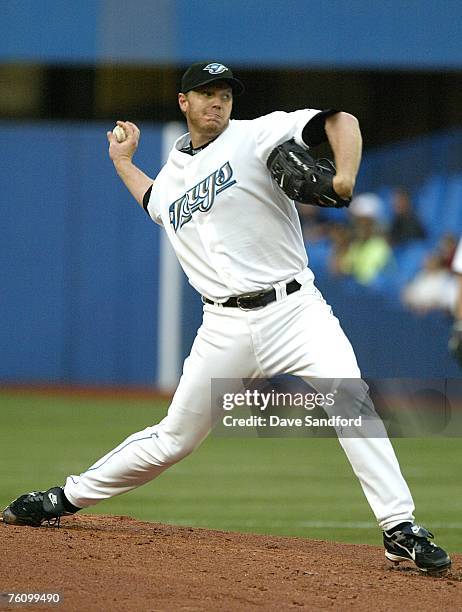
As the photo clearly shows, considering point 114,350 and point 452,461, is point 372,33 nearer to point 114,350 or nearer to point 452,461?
point 114,350

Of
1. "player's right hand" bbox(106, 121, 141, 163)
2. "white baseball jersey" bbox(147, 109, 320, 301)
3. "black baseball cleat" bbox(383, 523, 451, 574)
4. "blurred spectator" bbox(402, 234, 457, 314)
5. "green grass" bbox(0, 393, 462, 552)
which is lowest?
"green grass" bbox(0, 393, 462, 552)

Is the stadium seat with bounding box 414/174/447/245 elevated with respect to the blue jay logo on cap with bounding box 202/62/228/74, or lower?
lower

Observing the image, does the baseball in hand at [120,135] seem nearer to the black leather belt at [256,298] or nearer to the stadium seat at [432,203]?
the black leather belt at [256,298]

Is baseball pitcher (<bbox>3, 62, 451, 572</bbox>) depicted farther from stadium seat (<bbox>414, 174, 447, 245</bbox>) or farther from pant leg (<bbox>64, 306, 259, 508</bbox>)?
stadium seat (<bbox>414, 174, 447, 245</bbox>)

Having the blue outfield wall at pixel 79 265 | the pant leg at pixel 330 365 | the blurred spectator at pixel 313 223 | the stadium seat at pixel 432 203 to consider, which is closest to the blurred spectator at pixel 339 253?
the blurred spectator at pixel 313 223

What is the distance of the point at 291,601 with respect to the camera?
471cm

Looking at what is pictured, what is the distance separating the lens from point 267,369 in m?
5.57

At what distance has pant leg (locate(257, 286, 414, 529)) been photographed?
5215 millimetres

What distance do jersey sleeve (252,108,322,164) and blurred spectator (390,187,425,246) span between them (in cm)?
1184

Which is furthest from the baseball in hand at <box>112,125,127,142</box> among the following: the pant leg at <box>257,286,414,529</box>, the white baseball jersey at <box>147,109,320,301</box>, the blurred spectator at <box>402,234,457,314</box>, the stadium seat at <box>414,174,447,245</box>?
the stadium seat at <box>414,174,447,245</box>

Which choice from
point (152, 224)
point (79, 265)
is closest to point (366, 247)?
point (152, 224)

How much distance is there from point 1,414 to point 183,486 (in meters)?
5.57

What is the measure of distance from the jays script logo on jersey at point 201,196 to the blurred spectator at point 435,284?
36.0ft

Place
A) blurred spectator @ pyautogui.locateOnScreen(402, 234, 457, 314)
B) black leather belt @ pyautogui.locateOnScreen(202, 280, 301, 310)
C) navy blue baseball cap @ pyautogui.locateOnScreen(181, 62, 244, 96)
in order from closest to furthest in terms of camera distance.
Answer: black leather belt @ pyautogui.locateOnScreen(202, 280, 301, 310) → navy blue baseball cap @ pyautogui.locateOnScreen(181, 62, 244, 96) → blurred spectator @ pyautogui.locateOnScreen(402, 234, 457, 314)
